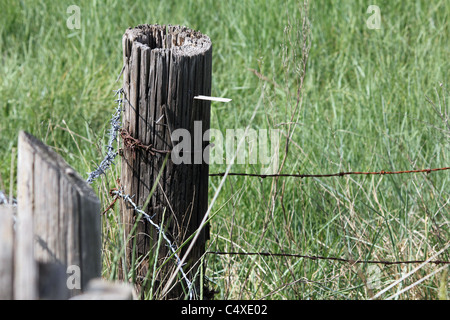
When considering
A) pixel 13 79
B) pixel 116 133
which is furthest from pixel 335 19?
pixel 116 133

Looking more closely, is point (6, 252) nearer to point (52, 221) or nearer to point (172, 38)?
point (52, 221)

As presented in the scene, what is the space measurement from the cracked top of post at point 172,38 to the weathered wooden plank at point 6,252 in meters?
0.90

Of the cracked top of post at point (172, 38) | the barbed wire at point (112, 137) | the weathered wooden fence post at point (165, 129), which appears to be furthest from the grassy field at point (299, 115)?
the cracked top of post at point (172, 38)

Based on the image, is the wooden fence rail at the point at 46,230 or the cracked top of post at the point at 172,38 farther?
the cracked top of post at the point at 172,38

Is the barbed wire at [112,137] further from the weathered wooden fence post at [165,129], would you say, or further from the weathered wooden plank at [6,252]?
the weathered wooden plank at [6,252]

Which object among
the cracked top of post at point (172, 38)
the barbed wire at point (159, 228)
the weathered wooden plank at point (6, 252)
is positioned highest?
A: the cracked top of post at point (172, 38)

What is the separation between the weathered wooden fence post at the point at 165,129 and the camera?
204 cm

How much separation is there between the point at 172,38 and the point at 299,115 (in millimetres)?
1463

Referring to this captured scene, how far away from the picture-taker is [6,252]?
4.37 feet

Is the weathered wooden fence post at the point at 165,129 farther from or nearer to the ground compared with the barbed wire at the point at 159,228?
farther from the ground

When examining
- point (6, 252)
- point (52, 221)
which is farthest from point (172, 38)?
point (6, 252)

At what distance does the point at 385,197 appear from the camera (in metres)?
3.39

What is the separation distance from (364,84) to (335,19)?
873mm

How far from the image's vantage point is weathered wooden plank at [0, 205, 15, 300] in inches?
52.1
